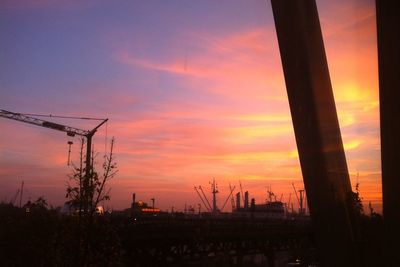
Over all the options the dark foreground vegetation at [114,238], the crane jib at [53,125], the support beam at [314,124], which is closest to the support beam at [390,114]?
the dark foreground vegetation at [114,238]

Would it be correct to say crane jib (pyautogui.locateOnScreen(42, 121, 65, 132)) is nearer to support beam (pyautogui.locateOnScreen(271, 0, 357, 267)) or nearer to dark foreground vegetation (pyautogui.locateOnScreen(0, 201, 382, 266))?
dark foreground vegetation (pyautogui.locateOnScreen(0, 201, 382, 266))

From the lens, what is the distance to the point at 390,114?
31.7 feet

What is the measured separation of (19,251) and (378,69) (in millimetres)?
17261

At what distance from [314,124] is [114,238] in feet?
19.7

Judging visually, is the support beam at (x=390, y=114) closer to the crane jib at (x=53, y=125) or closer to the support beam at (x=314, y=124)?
the support beam at (x=314, y=124)

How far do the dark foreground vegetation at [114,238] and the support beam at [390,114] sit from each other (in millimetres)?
817

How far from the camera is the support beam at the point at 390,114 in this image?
30.9 feet

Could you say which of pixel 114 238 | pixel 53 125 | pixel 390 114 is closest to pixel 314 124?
pixel 390 114

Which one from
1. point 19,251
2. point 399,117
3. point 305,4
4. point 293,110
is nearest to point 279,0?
point 305,4

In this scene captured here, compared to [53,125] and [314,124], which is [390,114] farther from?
[53,125]

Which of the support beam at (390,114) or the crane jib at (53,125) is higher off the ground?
the crane jib at (53,125)

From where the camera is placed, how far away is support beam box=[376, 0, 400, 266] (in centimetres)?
943

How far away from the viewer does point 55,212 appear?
52.4 feet

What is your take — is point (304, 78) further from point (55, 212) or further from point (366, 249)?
point (55, 212)
